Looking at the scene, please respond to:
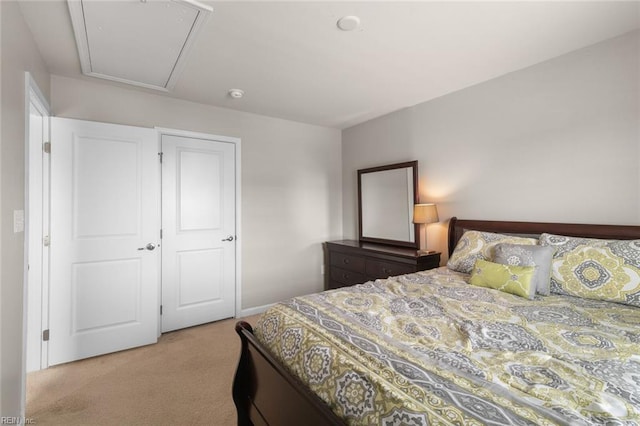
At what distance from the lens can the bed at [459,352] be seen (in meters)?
0.80

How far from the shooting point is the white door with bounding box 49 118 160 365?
2.43m

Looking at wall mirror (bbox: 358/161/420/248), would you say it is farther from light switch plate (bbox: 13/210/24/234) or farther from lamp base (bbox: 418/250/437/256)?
light switch plate (bbox: 13/210/24/234)

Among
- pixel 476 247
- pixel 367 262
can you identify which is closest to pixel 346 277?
pixel 367 262

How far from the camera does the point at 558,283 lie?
1815 mm

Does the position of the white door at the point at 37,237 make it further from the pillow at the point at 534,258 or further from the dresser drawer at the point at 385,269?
the pillow at the point at 534,258

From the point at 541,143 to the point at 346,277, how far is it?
2348 mm

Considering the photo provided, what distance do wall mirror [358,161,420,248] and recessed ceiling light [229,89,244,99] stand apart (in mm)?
1772

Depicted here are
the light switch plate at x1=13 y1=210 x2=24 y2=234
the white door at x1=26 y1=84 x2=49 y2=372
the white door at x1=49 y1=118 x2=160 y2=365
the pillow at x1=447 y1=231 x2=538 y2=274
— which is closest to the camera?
the light switch plate at x1=13 y1=210 x2=24 y2=234

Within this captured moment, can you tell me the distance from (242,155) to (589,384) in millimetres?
3338

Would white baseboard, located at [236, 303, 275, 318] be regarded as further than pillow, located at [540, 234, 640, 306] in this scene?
Yes

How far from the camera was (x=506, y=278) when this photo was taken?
183 cm

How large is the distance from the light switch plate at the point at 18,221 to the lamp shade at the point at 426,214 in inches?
117

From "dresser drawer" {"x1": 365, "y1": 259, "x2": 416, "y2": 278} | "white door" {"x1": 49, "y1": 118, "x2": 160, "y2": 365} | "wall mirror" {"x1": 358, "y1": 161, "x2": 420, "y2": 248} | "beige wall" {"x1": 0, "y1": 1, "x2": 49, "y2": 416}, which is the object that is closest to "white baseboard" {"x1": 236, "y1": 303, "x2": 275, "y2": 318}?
"white door" {"x1": 49, "y1": 118, "x2": 160, "y2": 365}

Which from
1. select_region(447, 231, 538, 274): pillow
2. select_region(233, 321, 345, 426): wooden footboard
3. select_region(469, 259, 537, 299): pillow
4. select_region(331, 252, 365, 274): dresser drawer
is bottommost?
select_region(233, 321, 345, 426): wooden footboard
